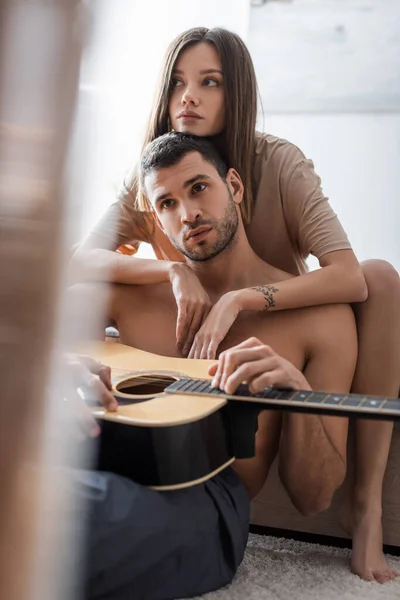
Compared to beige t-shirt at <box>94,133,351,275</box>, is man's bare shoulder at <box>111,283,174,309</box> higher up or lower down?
lower down

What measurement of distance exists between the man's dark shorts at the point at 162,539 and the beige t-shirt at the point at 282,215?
52cm

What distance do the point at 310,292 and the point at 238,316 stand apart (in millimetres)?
143

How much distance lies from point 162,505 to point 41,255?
68 centimetres

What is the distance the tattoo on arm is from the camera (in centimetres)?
108

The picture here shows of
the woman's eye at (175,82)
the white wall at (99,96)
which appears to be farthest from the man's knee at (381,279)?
the white wall at (99,96)

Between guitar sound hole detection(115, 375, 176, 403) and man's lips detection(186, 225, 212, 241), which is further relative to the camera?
man's lips detection(186, 225, 212, 241)

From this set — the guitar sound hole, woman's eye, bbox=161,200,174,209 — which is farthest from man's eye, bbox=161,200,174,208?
the guitar sound hole

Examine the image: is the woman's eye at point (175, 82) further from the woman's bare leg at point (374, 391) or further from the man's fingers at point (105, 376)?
the man's fingers at point (105, 376)

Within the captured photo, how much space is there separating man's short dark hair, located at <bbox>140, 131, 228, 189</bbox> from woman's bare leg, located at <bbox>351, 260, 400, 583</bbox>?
1.15 ft

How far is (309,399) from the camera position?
74 cm

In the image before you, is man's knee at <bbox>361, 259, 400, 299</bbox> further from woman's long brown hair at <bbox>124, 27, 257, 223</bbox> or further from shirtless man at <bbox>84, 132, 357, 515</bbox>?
woman's long brown hair at <bbox>124, 27, 257, 223</bbox>

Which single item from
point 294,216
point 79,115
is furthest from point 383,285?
point 79,115

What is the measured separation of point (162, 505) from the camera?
750mm

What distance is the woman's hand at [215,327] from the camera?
103cm
